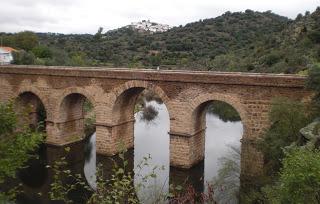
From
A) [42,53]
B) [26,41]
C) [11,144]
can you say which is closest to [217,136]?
[11,144]

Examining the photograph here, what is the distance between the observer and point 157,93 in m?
20.4

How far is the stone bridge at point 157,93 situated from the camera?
17781mm

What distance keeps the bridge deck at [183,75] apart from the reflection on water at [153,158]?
4524 mm

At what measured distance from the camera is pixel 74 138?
1004 inches

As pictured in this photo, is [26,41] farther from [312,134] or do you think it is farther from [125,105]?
[312,134]

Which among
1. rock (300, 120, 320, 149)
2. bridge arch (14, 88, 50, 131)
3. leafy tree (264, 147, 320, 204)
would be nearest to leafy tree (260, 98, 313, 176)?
rock (300, 120, 320, 149)

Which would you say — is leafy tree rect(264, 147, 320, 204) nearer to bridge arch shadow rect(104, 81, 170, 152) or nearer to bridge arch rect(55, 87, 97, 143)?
bridge arch shadow rect(104, 81, 170, 152)

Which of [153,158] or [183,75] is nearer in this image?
[183,75]

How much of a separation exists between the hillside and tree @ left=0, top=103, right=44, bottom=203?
2323 centimetres

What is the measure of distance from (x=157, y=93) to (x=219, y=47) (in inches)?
1688

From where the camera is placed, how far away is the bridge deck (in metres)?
17.0

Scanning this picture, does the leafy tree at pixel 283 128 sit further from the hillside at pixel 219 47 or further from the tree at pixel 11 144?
the hillside at pixel 219 47

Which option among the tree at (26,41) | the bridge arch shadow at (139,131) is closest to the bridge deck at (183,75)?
the bridge arch shadow at (139,131)

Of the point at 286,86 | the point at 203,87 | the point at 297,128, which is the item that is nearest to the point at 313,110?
the point at 297,128
